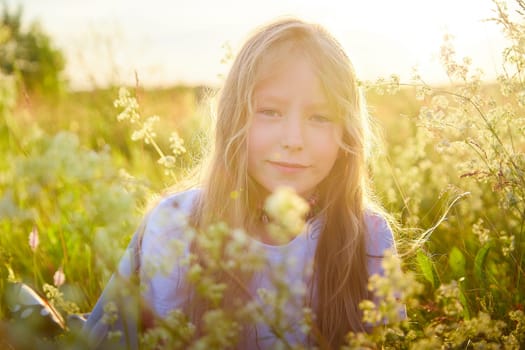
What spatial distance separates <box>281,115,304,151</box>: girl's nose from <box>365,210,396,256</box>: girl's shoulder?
60cm

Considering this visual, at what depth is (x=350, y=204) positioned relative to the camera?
2.66m

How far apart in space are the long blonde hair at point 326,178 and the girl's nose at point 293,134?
0.21 meters

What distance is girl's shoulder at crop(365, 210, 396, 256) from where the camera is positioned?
2607mm

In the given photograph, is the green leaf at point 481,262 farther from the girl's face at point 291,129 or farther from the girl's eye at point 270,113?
the girl's eye at point 270,113

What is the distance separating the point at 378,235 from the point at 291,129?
73 centimetres

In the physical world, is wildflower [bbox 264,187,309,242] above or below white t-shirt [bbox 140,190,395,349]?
above

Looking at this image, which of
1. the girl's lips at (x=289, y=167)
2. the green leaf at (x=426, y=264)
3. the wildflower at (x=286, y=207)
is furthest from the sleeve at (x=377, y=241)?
the wildflower at (x=286, y=207)

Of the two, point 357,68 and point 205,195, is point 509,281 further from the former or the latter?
point 205,195

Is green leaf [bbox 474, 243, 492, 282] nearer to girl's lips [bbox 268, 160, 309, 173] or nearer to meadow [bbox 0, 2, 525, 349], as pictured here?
meadow [bbox 0, 2, 525, 349]

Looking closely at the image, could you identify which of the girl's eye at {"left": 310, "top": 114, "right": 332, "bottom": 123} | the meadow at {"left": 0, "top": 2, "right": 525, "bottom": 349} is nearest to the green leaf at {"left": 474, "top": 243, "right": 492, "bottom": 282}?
the meadow at {"left": 0, "top": 2, "right": 525, "bottom": 349}

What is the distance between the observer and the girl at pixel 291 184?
92.8 inches

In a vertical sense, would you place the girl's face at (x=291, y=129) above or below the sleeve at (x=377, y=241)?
above

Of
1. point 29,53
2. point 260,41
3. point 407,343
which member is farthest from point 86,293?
point 29,53

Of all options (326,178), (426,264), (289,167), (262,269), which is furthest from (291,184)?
(426,264)
